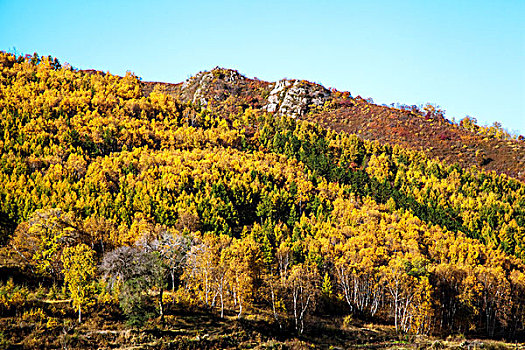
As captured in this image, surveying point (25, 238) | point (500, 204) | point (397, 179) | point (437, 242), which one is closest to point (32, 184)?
point (25, 238)

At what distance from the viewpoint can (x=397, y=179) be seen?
151 m

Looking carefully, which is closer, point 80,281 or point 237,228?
point 80,281

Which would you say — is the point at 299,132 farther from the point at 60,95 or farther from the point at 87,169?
the point at 60,95

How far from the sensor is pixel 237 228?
116m

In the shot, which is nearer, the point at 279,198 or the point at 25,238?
the point at 25,238

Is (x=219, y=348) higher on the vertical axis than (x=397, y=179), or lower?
lower

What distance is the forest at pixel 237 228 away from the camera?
6119cm

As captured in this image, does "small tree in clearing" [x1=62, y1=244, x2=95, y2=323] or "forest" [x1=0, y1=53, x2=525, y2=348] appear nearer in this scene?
"small tree in clearing" [x1=62, y1=244, x2=95, y2=323]

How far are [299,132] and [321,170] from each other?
128ft

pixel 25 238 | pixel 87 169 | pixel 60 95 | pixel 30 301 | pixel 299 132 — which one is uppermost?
pixel 60 95

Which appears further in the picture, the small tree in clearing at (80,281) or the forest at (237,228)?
the forest at (237,228)

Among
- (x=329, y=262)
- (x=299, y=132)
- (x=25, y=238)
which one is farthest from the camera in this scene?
(x=299, y=132)

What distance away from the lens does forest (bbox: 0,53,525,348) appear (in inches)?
2409

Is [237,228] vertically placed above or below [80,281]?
above
